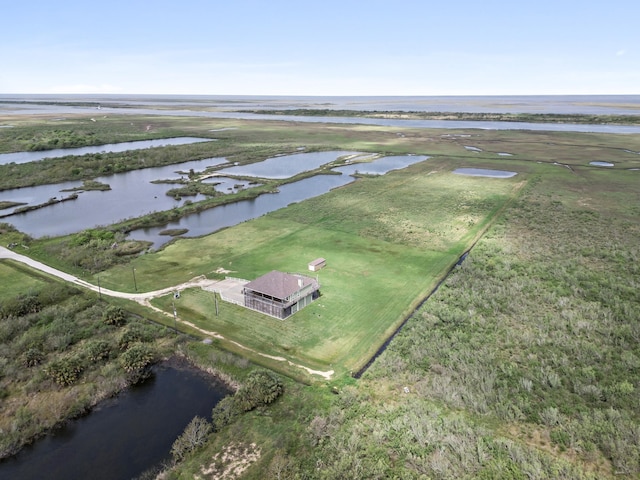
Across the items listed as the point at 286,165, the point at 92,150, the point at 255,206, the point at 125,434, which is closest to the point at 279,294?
the point at 125,434

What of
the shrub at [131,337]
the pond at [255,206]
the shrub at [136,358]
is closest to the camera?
the shrub at [136,358]

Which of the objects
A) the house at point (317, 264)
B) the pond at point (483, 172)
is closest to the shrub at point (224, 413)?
the house at point (317, 264)

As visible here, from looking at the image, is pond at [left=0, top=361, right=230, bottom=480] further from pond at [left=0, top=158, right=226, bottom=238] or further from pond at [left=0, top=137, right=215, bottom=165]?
pond at [left=0, top=137, right=215, bottom=165]

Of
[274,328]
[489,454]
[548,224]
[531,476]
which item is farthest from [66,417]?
[548,224]

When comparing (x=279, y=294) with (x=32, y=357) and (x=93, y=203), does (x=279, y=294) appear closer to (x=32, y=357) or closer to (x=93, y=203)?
(x=32, y=357)

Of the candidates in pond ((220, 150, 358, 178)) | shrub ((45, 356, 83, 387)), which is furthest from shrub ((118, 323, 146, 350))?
pond ((220, 150, 358, 178))

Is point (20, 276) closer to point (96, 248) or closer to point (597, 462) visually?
point (96, 248)

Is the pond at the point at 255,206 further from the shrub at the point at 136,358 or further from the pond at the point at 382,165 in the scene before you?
the shrub at the point at 136,358
